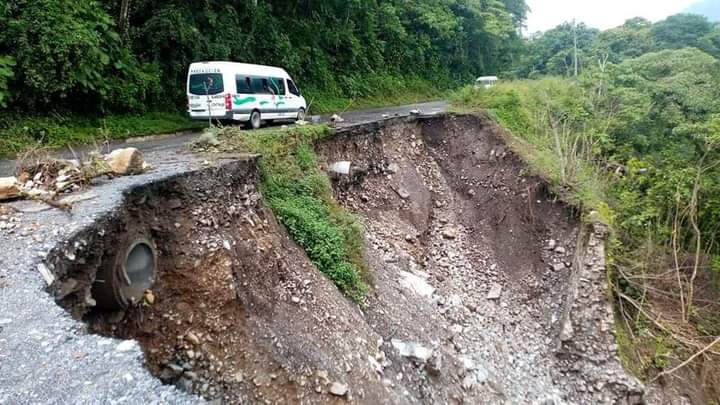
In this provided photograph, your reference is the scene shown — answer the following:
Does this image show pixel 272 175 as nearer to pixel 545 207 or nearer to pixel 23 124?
pixel 23 124

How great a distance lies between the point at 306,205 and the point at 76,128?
6.53 m

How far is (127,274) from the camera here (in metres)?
4.45

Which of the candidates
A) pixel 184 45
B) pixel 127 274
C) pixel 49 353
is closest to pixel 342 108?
pixel 184 45

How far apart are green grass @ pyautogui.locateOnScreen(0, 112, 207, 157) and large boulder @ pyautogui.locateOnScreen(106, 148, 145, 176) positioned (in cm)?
248

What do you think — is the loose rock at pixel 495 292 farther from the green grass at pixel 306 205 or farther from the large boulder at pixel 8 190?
the large boulder at pixel 8 190

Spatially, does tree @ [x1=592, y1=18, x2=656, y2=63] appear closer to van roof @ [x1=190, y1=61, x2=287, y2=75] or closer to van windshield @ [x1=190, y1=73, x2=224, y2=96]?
van roof @ [x1=190, y1=61, x2=287, y2=75]

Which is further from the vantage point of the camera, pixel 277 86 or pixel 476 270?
pixel 277 86

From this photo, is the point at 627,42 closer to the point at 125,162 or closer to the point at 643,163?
the point at 643,163

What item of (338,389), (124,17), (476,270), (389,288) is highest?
(124,17)

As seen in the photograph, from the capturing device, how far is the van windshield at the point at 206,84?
1090cm

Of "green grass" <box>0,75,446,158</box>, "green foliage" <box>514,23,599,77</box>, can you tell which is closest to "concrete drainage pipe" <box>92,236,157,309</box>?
"green grass" <box>0,75,446,158</box>

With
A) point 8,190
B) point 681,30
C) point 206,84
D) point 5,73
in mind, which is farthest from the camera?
point 681,30

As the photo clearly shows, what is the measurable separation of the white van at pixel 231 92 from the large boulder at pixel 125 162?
5287mm

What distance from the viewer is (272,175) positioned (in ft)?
25.1
